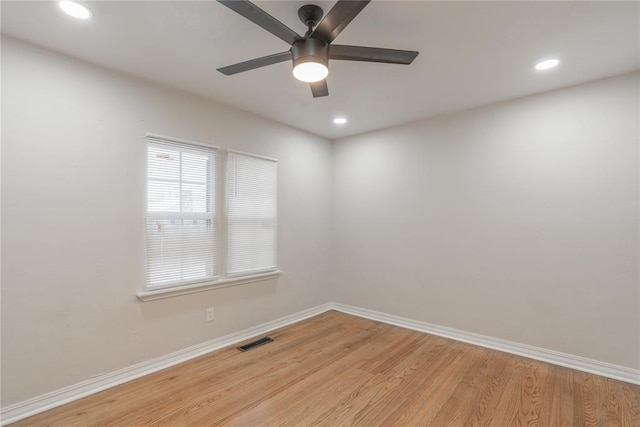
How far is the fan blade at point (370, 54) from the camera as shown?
1.74 m

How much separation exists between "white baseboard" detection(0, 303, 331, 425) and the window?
62cm

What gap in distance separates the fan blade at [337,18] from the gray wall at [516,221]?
2.33 m

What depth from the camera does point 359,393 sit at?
2299 millimetres

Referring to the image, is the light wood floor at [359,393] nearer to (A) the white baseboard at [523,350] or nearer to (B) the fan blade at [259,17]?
(A) the white baseboard at [523,350]

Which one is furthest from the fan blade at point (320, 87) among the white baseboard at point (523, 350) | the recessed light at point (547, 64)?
the white baseboard at point (523, 350)

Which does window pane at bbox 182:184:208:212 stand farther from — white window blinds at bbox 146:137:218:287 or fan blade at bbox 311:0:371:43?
fan blade at bbox 311:0:371:43

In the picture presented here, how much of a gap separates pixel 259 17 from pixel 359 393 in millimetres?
2554

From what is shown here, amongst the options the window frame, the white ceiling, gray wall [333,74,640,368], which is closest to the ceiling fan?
the white ceiling

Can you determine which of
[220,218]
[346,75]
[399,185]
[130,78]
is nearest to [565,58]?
[346,75]

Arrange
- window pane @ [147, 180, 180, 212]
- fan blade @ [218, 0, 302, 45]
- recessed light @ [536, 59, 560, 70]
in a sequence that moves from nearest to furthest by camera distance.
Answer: fan blade @ [218, 0, 302, 45]
recessed light @ [536, 59, 560, 70]
window pane @ [147, 180, 180, 212]

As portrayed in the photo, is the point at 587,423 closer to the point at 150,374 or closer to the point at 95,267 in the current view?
the point at 150,374

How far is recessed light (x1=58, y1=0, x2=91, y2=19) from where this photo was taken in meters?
1.72

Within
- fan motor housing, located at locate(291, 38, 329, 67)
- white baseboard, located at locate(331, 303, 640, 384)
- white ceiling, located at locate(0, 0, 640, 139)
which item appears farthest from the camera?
white baseboard, located at locate(331, 303, 640, 384)

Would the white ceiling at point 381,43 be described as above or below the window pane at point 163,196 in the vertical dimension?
above
